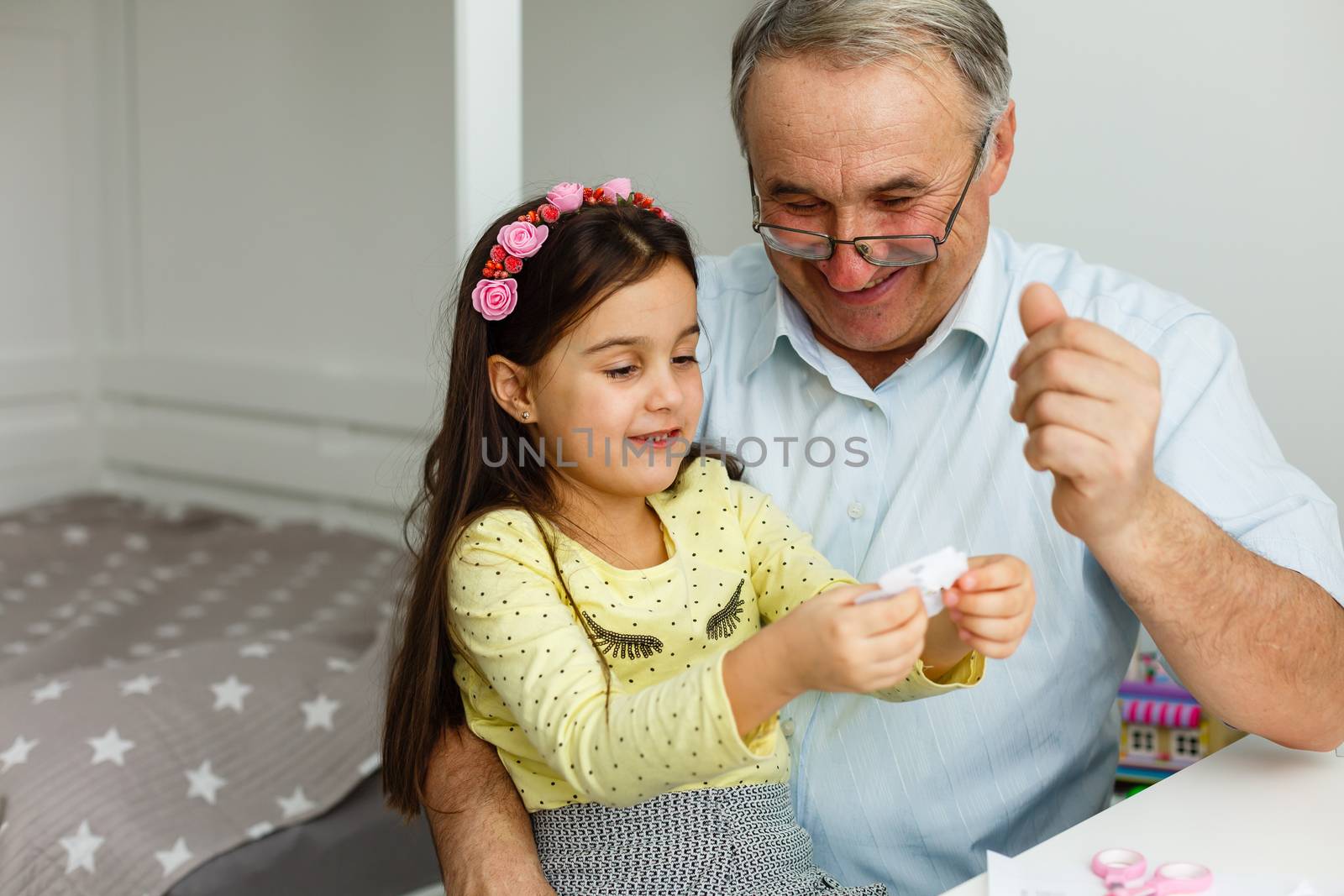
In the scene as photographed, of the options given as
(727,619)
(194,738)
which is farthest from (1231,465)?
(194,738)

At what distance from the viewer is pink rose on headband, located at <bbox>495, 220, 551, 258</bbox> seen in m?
1.46

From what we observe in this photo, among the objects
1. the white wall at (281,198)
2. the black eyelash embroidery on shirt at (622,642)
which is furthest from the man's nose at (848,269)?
the white wall at (281,198)

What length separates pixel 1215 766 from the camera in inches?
53.7

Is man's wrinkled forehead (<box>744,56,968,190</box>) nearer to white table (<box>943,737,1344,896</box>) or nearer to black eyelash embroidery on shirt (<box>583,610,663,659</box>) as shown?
black eyelash embroidery on shirt (<box>583,610,663,659</box>)

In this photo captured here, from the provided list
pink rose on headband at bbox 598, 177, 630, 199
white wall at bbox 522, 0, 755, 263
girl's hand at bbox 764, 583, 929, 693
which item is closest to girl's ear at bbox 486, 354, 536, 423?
pink rose on headband at bbox 598, 177, 630, 199

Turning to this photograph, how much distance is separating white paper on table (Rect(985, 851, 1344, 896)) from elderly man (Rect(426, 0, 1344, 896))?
273 millimetres

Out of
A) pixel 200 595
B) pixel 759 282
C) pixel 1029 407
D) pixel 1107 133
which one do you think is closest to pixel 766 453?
pixel 759 282

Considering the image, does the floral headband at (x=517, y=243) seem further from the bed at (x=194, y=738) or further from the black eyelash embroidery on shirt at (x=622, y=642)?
the bed at (x=194, y=738)

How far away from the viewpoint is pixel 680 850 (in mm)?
1357

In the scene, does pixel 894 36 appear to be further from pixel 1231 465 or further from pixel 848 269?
pixel 1231 465

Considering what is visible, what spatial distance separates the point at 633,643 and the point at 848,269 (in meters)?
0.48

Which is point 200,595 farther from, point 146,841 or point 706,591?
point 706,591

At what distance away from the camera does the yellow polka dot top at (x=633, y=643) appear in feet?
3.76

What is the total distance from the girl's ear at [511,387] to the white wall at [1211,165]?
1050 mm
